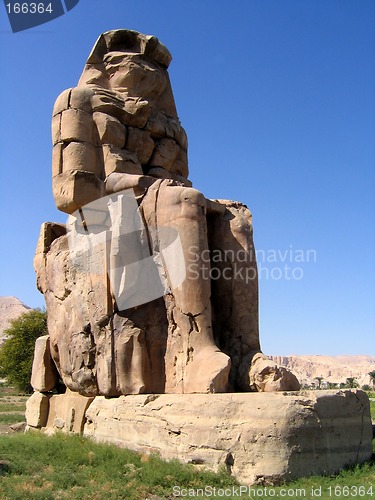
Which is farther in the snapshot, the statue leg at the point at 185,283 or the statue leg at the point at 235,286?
the statue leg at the point at 235,286

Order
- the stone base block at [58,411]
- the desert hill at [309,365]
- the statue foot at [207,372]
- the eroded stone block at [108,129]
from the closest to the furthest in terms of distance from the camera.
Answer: the statue foot at [207,372] → the stone base block at [58,411] → the eroded stone block at [108,129] → the desert hill at [309,365]

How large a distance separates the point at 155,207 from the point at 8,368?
67.4 ft

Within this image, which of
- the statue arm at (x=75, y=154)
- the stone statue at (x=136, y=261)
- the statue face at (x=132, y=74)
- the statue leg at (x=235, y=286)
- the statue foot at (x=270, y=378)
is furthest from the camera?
the statue face at (x=132, y=74)

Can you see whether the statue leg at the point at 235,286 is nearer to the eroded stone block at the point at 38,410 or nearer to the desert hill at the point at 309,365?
the eroded stone block at the point at 38,410

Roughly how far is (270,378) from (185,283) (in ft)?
3.59

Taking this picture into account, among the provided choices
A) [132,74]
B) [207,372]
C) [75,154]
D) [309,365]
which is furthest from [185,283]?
[309,365]

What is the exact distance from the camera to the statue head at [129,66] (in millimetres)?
6773

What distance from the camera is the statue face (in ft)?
22.2

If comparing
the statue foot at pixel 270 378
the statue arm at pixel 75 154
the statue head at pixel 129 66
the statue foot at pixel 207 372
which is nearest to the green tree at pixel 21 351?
the statue head at pixel 129 66

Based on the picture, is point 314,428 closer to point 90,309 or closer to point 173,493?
point 173,493

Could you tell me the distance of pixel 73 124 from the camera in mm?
6184

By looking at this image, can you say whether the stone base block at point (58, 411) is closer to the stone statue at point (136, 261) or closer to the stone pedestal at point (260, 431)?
the stone statue at point (136, 261)

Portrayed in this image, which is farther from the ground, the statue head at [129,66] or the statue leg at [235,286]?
the statue head at [129,66]

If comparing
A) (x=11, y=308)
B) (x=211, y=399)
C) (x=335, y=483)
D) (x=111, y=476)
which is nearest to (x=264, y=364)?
(x=211, y=399)
